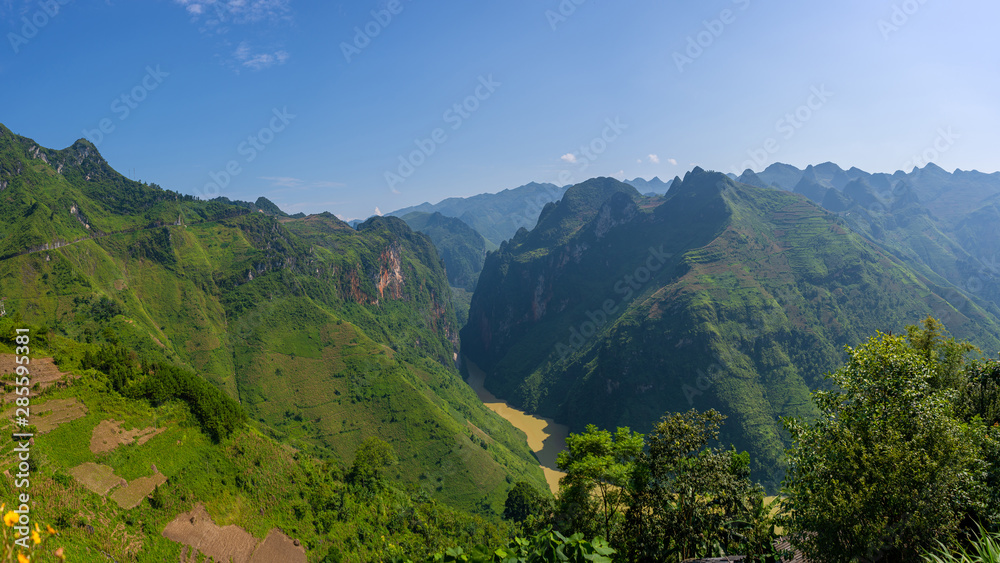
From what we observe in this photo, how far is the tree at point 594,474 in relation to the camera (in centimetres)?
2480

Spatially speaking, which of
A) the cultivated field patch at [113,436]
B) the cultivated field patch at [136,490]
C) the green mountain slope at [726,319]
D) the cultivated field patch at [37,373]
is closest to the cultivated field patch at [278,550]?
the cultivated field patch at [136,490]

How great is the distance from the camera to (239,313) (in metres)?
108

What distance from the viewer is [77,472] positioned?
30.1m

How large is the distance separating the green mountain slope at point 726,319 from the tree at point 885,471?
282 ft

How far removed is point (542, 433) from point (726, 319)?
6078 centimetres

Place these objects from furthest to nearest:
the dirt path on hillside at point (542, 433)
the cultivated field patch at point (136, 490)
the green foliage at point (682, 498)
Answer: the dirt path on hillside at point (542, 433), the cultivated field patch at point (136, 490), the green foliage at point (682, 498)

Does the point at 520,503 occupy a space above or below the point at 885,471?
below

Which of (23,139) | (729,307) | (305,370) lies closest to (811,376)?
(729,307)

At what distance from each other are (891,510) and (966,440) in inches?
146

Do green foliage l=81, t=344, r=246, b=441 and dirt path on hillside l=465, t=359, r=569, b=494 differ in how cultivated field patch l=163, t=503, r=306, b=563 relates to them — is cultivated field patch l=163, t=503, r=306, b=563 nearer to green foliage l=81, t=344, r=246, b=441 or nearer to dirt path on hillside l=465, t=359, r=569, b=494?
green foliage l=81, t=344, r=246, b=441

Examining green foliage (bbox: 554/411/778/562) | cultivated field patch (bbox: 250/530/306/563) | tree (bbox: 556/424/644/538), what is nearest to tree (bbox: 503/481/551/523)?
cultivated field patch (bbox: 250/530/306/563)

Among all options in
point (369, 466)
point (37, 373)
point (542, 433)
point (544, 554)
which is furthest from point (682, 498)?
point (542, 433)

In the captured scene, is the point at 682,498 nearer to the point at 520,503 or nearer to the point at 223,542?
the point at 223,542

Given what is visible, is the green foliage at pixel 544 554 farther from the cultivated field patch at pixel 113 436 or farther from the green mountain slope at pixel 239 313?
the green mountain slope at pixel 239 313
